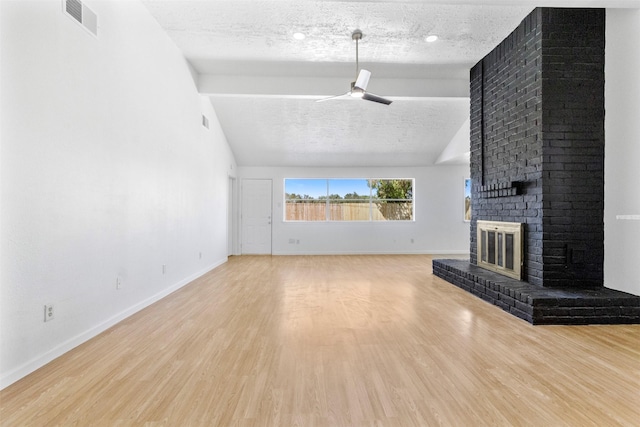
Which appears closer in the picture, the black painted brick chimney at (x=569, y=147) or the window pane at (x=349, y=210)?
the black painted brick chimney at (x=569, y=147)

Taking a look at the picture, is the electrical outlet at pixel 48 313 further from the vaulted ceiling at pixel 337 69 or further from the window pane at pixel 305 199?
the window pane at pixel 305 199

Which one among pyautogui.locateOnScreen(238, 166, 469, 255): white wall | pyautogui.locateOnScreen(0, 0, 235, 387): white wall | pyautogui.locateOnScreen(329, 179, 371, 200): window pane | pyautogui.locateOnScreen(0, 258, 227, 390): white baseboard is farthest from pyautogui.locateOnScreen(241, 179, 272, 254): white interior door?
pyautogui.locateOnScreen(0, 258, 227, 390): white baseboard

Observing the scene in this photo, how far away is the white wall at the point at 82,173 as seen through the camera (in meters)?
2.01

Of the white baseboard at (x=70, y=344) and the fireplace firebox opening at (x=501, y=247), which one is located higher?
the fireplace firebox opening at (x=501, y=247)

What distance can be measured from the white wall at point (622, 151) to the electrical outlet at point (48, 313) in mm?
4884

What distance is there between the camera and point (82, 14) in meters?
2.57

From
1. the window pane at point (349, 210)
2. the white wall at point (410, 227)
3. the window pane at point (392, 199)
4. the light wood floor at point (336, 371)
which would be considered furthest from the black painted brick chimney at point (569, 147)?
the window pane at point (349, 210)

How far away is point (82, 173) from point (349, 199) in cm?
647

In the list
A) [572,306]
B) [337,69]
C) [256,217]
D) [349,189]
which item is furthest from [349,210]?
[572,306]

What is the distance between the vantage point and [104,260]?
9.39ft

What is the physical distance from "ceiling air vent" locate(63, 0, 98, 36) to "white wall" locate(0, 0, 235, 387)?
0.05 metres

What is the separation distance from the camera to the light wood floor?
65.4 inches

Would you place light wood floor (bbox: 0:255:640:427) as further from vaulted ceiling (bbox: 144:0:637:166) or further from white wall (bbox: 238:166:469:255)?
white wall (bbox: 238:166:469:255)

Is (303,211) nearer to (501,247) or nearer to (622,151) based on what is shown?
(501,247)
